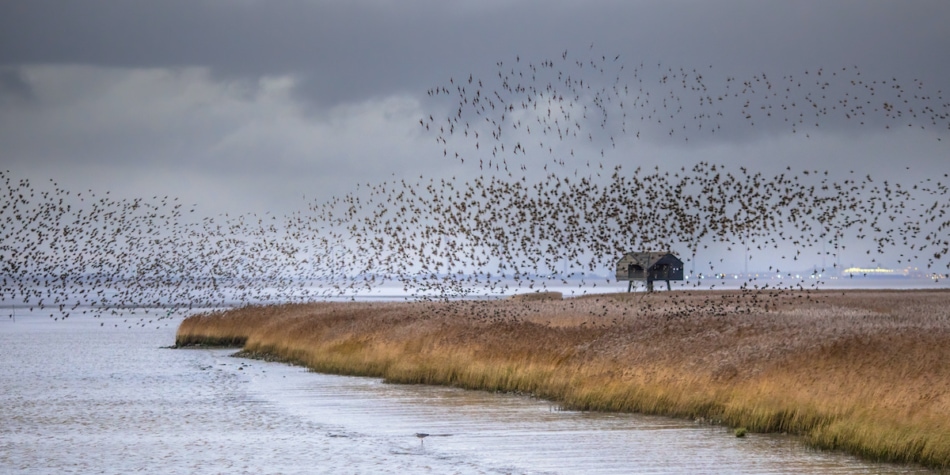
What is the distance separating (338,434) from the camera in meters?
24.2

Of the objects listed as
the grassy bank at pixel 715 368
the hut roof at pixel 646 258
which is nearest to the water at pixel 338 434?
the grassy bank at pixel 715 368

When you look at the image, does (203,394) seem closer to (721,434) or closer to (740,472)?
(721,434)

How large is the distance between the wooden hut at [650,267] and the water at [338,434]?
8177 cm

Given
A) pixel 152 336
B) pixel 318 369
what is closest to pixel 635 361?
pixel 318 369

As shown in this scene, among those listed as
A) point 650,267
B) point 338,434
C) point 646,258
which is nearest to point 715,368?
point 338,434

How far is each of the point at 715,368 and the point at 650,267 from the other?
91.6m

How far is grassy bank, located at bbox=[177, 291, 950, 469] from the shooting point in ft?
66.2

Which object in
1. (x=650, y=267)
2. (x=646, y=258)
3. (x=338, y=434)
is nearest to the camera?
(x=338, y=434)

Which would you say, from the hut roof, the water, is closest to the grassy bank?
the water

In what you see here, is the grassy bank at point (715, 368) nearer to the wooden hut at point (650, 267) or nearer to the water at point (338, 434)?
the water at point (338, 434)

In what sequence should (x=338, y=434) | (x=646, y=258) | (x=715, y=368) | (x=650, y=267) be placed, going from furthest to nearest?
(x=646, y=258) < (x=650, y=267) < (x=715, y=368) < (x=338, y=434)

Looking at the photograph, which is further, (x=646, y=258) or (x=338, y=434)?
(x=646, y=258)

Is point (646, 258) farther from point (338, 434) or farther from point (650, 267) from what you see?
point (338, 434)

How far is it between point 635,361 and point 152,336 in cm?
5733
